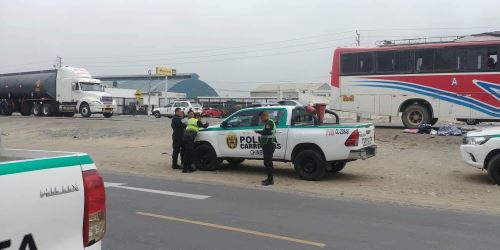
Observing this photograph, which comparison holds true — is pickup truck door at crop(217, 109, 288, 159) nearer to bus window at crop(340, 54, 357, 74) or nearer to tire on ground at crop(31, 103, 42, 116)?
bus window at crop(340, 54, 357, 74)

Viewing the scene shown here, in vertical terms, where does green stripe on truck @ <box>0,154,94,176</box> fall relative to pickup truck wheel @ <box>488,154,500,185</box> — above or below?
above

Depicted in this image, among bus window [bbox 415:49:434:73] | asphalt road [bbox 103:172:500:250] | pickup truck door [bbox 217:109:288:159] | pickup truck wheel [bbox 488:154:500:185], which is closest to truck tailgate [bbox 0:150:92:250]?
asphalt road [bbox 103:172:500:250]

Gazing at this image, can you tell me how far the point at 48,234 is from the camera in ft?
8.80

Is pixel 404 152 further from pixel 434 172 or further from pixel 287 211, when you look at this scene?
pixel 287 211

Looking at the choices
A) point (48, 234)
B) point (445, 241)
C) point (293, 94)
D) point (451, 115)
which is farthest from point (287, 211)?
point (293, 94)

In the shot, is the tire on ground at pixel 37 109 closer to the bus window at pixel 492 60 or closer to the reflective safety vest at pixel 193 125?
the reflective safety vest at pixel 193 125

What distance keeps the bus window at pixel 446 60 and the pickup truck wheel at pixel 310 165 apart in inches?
442

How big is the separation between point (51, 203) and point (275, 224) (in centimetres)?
512

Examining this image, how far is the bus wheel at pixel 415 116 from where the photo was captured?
71.4ft

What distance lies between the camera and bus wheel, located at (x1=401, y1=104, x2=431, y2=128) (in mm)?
21750

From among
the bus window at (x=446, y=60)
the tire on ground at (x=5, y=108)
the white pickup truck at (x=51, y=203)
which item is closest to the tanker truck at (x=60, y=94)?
the tire on ground at (x=5, y=108)

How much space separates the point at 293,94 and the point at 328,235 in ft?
264

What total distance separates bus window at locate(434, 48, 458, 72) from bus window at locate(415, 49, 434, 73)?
0.23 metres

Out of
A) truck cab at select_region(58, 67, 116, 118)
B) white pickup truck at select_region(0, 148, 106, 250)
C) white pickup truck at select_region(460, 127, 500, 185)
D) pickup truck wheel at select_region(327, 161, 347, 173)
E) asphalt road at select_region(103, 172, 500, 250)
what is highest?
truck cab at select_region(58, 67, 116, 118)
